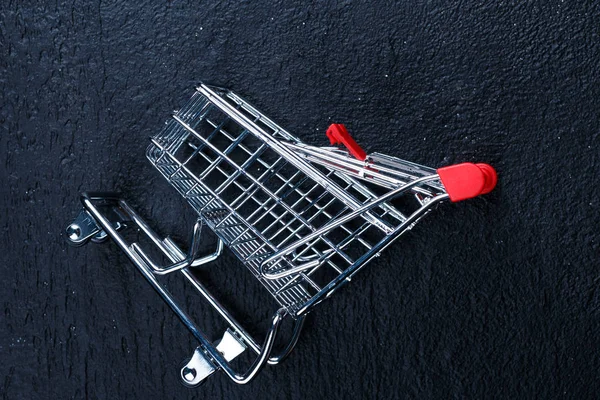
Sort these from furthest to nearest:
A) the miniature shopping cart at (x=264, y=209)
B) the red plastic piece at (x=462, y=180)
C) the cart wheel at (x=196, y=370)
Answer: the cart wheel at (x=196, y=370) < the miniature shopping cart at (x=264, y=209) < the red plastic piece at (x=462, y=180)

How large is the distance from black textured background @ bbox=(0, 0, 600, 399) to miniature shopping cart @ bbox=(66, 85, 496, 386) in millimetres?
50

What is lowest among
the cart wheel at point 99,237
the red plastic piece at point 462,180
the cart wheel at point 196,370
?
the red plastic piece at point 462,180

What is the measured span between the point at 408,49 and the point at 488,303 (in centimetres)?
39

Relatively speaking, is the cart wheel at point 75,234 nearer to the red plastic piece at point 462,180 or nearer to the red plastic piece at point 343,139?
the red plastic piece at point 343,139

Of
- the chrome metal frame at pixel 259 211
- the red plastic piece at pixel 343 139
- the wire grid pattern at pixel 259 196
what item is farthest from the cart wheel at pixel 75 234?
the red plastic piece at pixel 343 139

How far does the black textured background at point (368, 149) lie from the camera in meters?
0.96

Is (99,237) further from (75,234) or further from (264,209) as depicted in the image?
(264,209)

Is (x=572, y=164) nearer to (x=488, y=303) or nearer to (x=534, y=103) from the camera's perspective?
(x=534, y=103)

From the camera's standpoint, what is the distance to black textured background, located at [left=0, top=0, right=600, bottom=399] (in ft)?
3.15

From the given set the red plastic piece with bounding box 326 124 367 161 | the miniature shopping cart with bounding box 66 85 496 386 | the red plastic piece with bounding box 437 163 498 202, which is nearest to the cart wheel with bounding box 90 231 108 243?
the miniature shopping cart with bounding box 66 85 496 386

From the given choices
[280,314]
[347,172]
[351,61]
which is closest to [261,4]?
[351,61]

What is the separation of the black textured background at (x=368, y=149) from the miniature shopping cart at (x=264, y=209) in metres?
0.05

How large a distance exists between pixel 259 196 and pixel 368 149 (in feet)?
0.64

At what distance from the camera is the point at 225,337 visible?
108 centimetres
